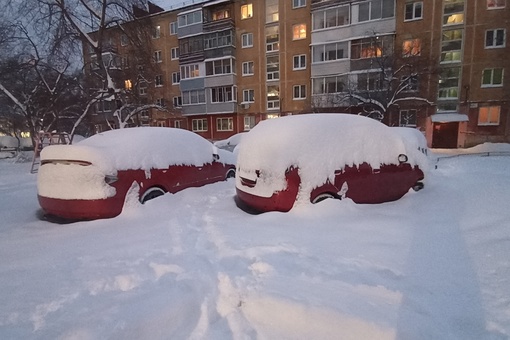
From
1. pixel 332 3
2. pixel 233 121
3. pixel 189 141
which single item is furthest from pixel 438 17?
pixel 189 141

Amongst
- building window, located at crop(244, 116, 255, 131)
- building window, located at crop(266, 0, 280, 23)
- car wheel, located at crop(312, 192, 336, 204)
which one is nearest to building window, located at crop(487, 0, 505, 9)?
building window, located at crop(266, 0, 280, 23)

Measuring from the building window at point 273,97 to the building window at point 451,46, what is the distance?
14.1 m

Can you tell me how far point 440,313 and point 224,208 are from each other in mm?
3282

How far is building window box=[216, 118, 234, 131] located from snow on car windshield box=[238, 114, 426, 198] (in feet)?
85.3

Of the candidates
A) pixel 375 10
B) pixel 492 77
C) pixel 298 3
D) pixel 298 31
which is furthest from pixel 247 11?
pixel 492 77

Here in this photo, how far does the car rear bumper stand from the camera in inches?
157

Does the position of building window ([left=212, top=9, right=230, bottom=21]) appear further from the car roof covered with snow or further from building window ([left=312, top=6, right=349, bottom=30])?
the car roof covered with snow

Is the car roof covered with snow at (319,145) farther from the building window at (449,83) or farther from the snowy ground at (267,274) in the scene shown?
the building window at (449,83)

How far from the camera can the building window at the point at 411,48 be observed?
2076cm

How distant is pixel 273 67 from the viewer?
28531mm

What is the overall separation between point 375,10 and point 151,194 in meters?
25.3

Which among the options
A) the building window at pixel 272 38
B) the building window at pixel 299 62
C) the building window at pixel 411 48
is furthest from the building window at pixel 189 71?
the building window at pixel 411 48

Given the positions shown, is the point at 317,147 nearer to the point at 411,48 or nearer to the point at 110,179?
the point at 110,179

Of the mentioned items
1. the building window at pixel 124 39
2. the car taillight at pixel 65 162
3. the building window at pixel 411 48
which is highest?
the building window at pixel 411 48
